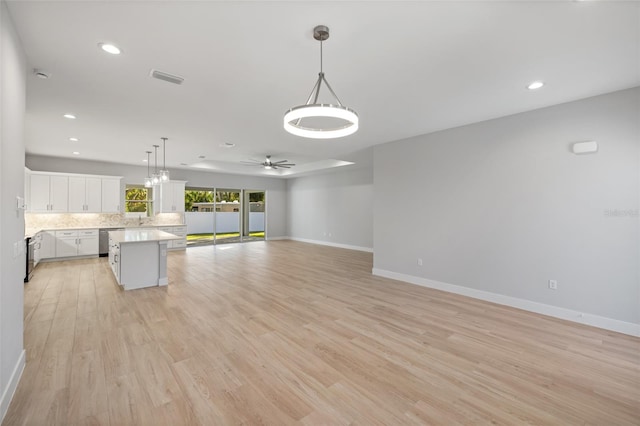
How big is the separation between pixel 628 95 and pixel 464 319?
11.1 ft

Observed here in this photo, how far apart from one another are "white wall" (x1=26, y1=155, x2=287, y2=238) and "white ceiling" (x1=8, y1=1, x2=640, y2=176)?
4200 mm

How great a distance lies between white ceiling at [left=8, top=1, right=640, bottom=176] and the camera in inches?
80.3

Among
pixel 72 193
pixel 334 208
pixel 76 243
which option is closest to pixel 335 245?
pixel 334 208

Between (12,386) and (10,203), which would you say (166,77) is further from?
(12,386)

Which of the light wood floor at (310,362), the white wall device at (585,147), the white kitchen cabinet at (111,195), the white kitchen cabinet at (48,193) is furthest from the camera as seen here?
the white kitchen cabinet at (111,195)

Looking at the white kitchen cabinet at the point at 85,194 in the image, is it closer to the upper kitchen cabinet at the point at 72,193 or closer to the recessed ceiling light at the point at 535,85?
the upper kitchen cabinet at the point at 72,193

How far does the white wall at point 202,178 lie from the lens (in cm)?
→ 780

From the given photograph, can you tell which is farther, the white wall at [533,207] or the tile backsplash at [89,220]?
the tile backsplash at [89,220]

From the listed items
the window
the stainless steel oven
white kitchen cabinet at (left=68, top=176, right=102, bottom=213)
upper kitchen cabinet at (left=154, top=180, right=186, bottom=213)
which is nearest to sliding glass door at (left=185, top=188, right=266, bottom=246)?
upper kitchen cabinet at (left=154, top=180, right=186, bottom=213)

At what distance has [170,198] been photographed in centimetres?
947

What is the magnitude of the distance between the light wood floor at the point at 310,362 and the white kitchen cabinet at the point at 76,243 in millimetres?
3500

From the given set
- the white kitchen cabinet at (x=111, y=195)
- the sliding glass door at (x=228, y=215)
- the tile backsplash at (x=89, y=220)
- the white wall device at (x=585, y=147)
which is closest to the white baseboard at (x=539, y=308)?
the white wall device at (x=585, y=147)

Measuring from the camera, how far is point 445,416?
1940mm

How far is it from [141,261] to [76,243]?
168 inches
